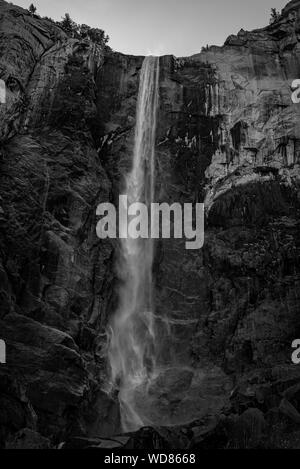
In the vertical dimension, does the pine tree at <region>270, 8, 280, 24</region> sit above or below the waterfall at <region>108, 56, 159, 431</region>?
above

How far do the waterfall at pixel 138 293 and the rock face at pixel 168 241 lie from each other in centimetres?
65

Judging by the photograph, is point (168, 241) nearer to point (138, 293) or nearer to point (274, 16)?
point (138, 293)

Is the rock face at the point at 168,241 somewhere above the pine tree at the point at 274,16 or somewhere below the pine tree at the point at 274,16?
below

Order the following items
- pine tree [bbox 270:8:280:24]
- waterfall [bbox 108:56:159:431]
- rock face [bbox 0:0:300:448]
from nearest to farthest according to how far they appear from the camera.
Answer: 1. rock face [bbox 0:0:300:448]
2. waterfall [bbox 108:56:159:431]
3. pine tree [bbox 270:8:280:24]

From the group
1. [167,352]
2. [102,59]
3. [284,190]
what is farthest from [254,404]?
[102,59]

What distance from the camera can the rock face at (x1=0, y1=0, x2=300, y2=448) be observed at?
19953 millimetres

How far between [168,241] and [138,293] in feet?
12.5

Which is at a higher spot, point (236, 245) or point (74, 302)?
point (236, 245)

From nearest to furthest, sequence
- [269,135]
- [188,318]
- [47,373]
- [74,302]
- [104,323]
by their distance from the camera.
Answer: [47,373] → [74,302] → [104,323] → [188,318] → [269,135]

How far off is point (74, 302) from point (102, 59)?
19028 millimetres

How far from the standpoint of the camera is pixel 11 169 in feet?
86.1

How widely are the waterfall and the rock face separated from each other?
0.65 metres

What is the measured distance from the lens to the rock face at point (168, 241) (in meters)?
20.0
